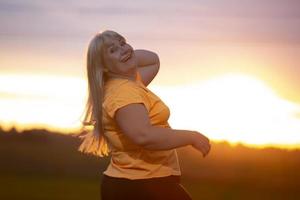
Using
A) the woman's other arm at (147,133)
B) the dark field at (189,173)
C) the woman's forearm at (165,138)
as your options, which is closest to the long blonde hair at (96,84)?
the woman's other arm at (147,133)

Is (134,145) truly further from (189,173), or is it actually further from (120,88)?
(189,173)

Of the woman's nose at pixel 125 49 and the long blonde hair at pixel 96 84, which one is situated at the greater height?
the woman's nose at pixel 125 49

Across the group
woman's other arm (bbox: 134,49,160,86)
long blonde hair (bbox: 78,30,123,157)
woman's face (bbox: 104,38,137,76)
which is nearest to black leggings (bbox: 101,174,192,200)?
long blonde hair (bbox: 78,30,123,157)

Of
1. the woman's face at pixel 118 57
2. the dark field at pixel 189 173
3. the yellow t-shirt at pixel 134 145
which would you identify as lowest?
the dark field at pixel 189 173

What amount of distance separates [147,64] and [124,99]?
53 cm

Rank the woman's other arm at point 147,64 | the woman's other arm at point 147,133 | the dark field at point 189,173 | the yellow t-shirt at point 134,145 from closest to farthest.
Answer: the woman's other arm at point 147,133
the yellow t-shirt at point 134,145
the woman's other arm at point 147,64
the dark field at point 189,173

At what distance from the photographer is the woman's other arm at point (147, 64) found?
10.4 feet

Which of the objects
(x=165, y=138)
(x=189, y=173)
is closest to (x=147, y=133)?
(x=165, y=138)

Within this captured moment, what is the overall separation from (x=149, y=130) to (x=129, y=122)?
0.24 ft

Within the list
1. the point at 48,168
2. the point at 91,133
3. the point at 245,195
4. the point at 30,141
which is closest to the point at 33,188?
the point at 48,168

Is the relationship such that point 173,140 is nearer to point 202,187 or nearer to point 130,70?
point 130,70

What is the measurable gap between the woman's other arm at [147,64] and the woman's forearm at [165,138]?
0.51 metres

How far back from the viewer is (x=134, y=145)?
9.11 ft

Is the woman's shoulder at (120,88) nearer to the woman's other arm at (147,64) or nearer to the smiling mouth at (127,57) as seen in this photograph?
the smiling mouth at (127,57)
